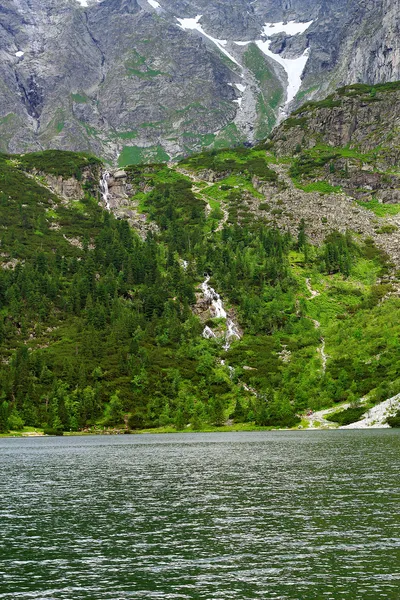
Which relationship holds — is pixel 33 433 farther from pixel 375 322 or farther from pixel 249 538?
pixel 249 538

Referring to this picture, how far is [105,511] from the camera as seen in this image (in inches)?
1730

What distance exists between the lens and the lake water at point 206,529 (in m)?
25.8

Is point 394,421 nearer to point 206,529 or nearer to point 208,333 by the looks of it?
point 208,333

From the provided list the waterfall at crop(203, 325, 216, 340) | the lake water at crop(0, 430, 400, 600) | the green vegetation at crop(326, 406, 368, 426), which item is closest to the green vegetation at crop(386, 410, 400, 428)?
the green vegetation at crop(326, 406, 368, 426)

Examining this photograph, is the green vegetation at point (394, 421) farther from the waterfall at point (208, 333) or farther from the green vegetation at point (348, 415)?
the waterfall at point (208, 333)

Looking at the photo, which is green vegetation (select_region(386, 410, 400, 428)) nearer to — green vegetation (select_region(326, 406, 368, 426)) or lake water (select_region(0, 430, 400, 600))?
green vegetation (select_region(326, 406, 368, 426))

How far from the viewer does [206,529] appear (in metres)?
36.7

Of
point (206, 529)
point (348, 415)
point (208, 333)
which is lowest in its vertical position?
point (206, 529)

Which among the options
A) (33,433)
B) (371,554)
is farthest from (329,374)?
(371,554)

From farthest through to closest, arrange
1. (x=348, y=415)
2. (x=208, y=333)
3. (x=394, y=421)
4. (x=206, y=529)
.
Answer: (x=208, y=333) → (x=348, y=415) → (x=394, y=421) → (x=206, y=529)

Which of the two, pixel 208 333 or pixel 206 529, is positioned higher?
pixel 208 333

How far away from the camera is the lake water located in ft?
84.5

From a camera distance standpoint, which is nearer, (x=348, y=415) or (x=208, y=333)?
(x=348, y=415)

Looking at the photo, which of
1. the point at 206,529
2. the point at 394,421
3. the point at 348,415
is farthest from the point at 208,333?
the point at 206,529
